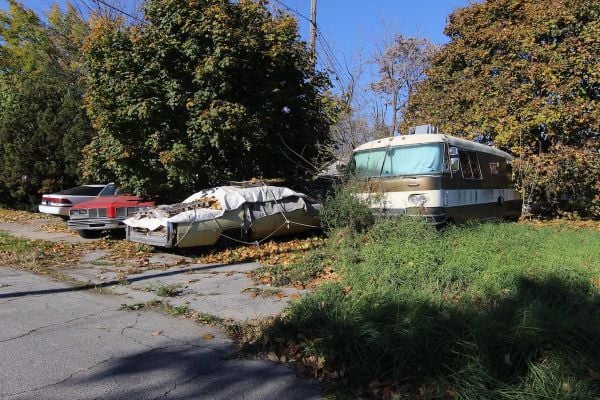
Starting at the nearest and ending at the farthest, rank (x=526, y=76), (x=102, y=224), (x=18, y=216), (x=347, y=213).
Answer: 1. (x=347, y=213)
2. (x=102, y=224)
3. (x=526, y=76)
4. (x=18, y=216)

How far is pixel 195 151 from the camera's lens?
1209 cm

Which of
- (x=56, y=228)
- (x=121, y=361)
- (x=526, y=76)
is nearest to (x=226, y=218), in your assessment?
(x=121, y=361)

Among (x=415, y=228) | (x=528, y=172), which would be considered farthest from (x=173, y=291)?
(x=528, y=172)

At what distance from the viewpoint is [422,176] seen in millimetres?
10070

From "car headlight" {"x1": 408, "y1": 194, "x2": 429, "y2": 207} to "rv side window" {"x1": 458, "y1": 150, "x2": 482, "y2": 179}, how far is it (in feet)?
5.60

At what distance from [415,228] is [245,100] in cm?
638

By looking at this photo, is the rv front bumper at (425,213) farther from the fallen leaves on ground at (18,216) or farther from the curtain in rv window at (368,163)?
the fallen leaves on ground at (18,216)

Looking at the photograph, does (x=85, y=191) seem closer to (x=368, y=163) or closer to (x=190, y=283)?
(x=368, y=163)

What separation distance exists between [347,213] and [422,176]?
6.34 ft

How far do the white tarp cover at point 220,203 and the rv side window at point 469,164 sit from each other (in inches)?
147

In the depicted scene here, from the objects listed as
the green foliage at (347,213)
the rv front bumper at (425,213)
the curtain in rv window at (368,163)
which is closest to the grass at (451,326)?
the green foliage at (347,213)

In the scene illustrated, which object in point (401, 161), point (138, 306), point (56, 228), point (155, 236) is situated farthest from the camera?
point (56, 228)

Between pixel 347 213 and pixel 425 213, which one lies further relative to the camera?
pixel 425 213

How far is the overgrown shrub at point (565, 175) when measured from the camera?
15.2 m
